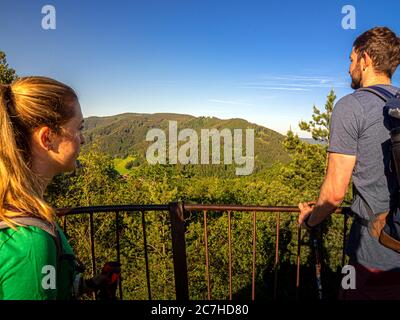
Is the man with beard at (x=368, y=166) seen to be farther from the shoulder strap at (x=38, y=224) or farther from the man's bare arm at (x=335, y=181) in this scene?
the shoulder strap at (x=38, y=224)

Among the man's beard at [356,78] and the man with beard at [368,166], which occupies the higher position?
the man's beard at [356,78]

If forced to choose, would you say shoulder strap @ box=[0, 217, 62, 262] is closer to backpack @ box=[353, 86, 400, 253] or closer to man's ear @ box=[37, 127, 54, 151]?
man's ear @ box=[37, 127, 54, 151]

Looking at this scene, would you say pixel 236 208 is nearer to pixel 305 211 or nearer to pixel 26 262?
pixel 305 211

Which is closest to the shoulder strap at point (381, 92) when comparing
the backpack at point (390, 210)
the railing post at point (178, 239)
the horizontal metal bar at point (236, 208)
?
the backpack at point (390, 210)

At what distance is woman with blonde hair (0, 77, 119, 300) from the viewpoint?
88 centimetres

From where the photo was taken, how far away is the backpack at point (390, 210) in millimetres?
1414

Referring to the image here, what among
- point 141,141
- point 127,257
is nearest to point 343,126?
point 127,257

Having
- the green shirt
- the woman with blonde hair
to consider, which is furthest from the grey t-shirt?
the green shirt

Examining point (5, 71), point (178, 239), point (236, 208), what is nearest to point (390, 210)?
point (236, 208)

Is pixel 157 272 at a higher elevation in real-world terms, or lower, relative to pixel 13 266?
lower
